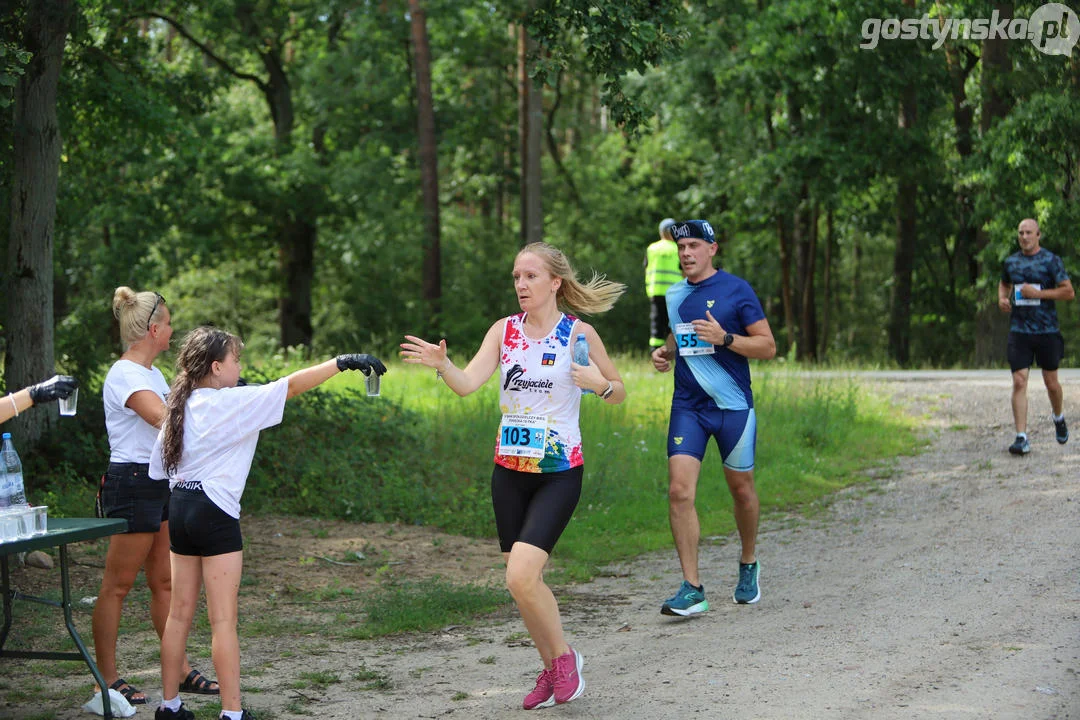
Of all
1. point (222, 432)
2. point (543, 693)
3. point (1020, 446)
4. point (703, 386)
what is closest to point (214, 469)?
point (222, 432)

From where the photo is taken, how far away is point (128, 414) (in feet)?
17.4

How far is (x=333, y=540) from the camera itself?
31.8ft

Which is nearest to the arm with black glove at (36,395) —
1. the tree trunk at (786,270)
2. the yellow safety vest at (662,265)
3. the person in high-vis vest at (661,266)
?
the person in high-vis vest at (661,266)

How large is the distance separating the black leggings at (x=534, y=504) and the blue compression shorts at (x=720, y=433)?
6.06 feet

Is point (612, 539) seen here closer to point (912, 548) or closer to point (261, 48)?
point (912, 548)

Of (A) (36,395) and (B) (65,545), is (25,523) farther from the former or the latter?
(A) (36,395)

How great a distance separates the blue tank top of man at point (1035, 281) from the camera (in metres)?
11.0

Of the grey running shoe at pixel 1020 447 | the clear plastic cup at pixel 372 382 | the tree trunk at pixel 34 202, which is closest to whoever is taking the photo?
the clear plastic cup at pixel 372 382

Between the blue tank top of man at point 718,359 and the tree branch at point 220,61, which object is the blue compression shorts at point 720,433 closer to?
the blue tank top of man at point 718,359

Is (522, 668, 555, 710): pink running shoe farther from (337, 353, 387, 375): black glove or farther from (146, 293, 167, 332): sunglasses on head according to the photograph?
(146, 293, 167, 332): sunglasses on head

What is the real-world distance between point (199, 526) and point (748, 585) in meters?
3.94

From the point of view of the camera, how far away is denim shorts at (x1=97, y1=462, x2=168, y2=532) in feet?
17.4

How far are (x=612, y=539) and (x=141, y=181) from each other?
19564mm

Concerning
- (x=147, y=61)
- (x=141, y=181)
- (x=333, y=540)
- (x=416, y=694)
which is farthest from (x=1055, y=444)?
(x=141, y=181)
